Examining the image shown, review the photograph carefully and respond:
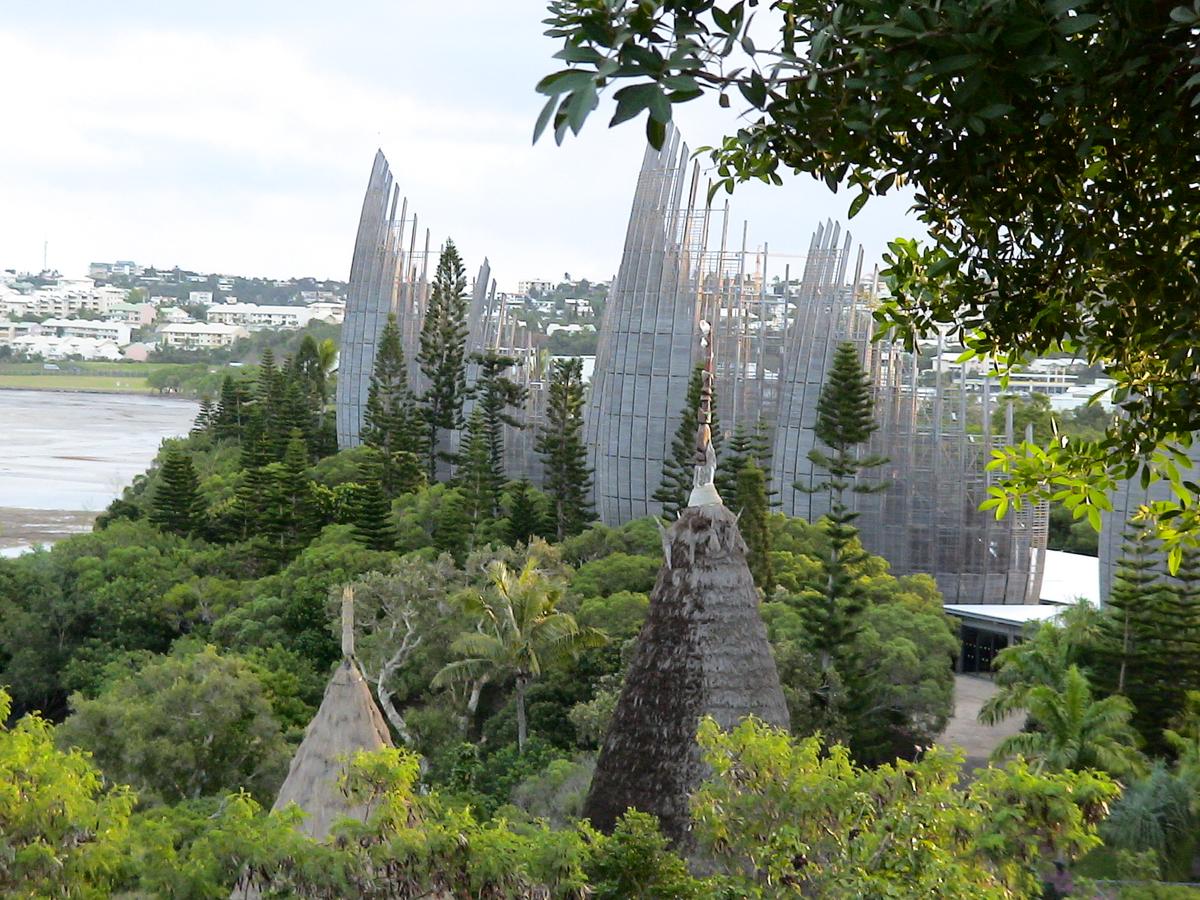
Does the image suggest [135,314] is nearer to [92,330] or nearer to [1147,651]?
[92,330]

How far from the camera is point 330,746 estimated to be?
9477mm

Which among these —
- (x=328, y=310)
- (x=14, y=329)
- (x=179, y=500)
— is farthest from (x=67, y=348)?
(x=179, y=500)

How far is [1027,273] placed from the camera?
323 centimetres

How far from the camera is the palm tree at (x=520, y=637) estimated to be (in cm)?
1800

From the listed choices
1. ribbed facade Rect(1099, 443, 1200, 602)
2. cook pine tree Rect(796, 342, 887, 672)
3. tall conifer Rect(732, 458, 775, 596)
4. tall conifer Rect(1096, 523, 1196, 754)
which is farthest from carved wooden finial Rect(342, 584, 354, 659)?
ribbed facade Rect(1099, 443, 1200, 602)

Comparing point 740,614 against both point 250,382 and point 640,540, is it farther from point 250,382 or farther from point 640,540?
point 250,382

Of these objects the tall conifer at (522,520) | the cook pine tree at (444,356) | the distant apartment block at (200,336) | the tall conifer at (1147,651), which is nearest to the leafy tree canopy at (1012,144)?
the tall conifer at (1147,651)

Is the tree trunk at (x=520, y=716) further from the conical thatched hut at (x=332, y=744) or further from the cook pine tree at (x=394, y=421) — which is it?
the cook pine tree at (x=394, y=421)

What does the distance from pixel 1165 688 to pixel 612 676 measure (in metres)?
6.78

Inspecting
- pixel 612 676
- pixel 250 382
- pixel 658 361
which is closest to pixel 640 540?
pixel 658 361

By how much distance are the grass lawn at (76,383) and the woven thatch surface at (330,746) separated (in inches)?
2841

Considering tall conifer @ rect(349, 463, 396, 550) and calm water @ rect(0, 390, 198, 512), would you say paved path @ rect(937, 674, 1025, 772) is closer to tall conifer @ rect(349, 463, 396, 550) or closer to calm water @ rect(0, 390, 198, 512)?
tall conifer @ rect(349, 463, 396, 550)

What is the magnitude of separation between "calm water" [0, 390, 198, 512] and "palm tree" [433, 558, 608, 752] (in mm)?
28124

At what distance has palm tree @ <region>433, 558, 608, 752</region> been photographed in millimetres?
18000
